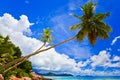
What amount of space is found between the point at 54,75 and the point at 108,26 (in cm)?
11972

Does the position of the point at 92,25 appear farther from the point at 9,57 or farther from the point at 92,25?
the point at 9,57

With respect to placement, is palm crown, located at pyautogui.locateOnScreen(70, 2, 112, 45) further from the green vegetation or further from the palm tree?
the green vegetation

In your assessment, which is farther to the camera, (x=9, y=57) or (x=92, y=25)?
(x=9, y=57)

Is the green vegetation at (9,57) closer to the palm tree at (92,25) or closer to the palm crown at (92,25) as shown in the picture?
the palm tree at (92,25)

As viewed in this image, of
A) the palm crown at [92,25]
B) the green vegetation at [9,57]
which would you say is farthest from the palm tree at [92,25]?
the green vegetation at [9,57]

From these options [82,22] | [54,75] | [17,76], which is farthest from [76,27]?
[54,75]

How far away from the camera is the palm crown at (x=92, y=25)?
1877 inches

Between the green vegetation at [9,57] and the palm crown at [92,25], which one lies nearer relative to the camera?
the palm crown at [92,25]

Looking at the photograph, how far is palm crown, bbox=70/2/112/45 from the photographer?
47.7 meters

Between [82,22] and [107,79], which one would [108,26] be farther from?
[107,79]

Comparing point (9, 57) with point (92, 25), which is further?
point (9, 57)

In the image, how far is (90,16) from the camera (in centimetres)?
4838

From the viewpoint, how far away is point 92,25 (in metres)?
47.8

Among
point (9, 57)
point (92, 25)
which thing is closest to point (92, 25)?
point (92, 25)
